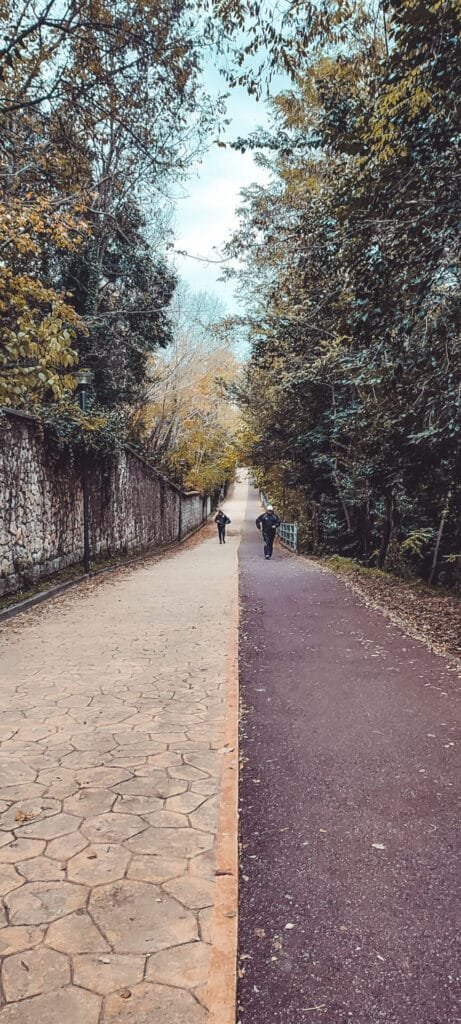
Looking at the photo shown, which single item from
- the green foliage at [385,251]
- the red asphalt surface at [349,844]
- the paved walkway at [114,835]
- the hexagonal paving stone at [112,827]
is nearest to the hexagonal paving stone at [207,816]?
the paved walkway at [114,835]

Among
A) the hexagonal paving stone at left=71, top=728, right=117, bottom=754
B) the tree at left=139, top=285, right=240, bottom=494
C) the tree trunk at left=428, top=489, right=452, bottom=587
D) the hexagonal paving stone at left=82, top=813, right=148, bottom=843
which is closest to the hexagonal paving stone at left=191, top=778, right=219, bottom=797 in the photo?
the hexagonal paving stone at left=82, top=813, right=148, bottom=843

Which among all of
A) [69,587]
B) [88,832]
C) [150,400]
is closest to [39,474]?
[69,587]

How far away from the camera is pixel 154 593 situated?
1109 cm

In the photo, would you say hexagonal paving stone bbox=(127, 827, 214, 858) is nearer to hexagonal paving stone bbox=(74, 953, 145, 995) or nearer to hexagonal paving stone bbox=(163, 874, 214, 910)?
hexagonal paving stone bbox=(163, 874, 214, 910)

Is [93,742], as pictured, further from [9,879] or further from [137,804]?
[9,879]

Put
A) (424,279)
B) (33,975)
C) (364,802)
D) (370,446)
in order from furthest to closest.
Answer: (370,446) < (424,279) < (364,802) < (33,975)

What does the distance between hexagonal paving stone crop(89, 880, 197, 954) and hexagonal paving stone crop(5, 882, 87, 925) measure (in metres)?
0.09

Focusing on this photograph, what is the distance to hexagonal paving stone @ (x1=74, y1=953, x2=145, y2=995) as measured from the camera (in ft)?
6.64

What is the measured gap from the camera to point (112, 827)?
119 inches

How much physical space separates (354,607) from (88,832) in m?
7.36

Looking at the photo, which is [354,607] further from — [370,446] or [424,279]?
[424,279]

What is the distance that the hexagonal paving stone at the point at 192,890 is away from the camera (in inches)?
97.0

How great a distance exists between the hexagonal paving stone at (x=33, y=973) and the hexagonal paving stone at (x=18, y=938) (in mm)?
33

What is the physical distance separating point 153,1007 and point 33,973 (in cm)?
47
